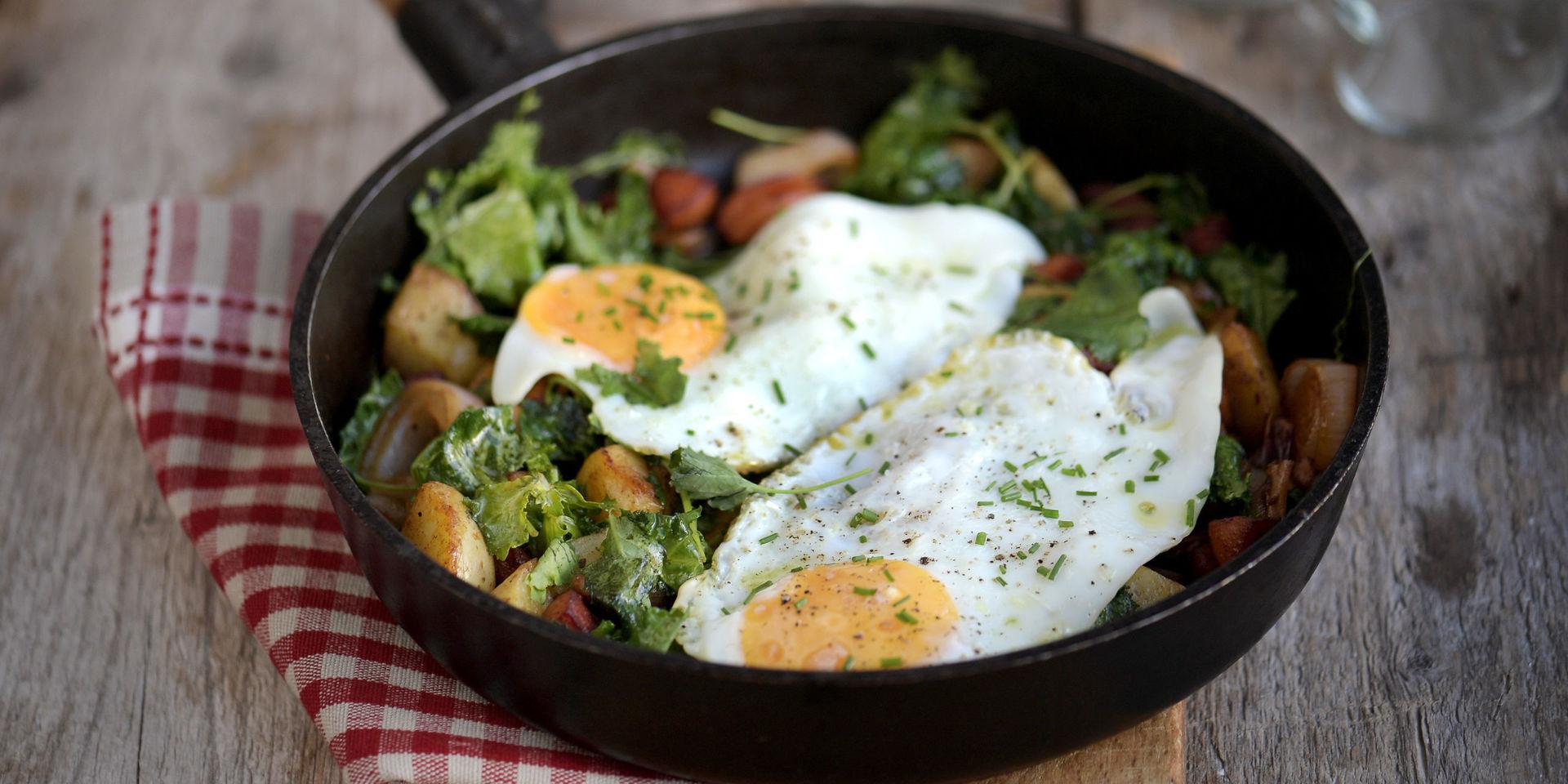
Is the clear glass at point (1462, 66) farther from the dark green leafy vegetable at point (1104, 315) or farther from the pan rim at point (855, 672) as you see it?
the dark green leafy vegetable at point (1104, 315)

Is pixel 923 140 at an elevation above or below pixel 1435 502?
below

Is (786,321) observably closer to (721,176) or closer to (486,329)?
(486,329)

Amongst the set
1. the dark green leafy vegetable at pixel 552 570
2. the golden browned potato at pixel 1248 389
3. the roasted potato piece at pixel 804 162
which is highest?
the golden browned potato at pixel 1248 389

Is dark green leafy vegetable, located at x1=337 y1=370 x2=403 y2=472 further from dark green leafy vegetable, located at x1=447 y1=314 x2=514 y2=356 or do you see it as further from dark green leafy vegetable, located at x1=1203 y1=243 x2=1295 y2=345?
dark green leafy vegetable, located at x1=1203 y1=243 x2=1295 y2=345

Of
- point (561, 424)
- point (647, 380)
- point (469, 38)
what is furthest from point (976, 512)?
point (469, 38)

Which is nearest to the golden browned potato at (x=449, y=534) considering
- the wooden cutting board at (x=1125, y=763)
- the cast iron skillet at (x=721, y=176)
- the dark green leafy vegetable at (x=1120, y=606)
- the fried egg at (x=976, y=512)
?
the cast iron skillet at (x=721, y=176)

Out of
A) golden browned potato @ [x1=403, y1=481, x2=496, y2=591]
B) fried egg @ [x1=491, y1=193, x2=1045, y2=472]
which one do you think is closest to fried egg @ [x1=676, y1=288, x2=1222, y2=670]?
fried egg @ [x1=491, y1=193, x2=1045, y2=472]
